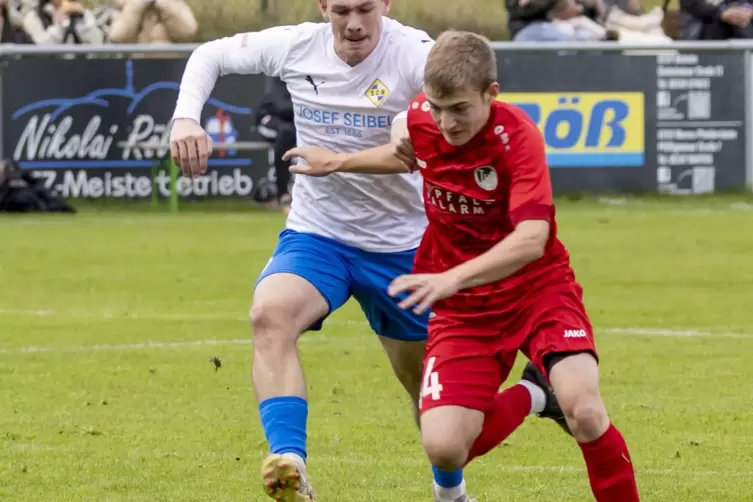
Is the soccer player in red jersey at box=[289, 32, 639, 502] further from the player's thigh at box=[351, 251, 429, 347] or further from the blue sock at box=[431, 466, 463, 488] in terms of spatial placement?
the player's thigh at box=[351, 251, 429, 347]

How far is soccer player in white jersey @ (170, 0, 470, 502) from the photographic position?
6.92m

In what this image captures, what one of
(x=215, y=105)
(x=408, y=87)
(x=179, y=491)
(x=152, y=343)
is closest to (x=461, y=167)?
(x=408, y=87)

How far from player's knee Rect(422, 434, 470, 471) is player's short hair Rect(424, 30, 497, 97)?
1163mm

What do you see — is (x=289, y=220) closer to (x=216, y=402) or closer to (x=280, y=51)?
(x=280, y=51)

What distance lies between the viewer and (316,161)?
6.52m

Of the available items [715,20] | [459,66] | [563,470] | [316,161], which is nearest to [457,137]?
[459,66]

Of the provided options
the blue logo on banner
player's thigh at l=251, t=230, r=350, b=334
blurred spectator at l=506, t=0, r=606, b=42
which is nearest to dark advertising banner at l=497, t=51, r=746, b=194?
blurred spectator at l=506, t=0, r=606, b=42

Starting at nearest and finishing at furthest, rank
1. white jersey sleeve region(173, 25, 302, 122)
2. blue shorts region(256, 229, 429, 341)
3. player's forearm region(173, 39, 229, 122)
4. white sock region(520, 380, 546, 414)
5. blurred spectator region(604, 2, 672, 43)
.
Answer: white sock region(520, 380, 546, 414) < blue shorts region(256, 229, 429, 341) < player's forearm region(173, 39, 229, 122) < white jersey sleeve region(173, 25, 302, 122) < blurred spectator region(604, 2, 672, 43)

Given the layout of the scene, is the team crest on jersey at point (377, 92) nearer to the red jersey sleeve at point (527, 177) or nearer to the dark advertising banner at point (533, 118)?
the red jersey sleeve at point (527, 177)

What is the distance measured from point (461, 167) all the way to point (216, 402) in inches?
124

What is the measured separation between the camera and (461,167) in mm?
6137

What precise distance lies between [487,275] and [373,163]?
930 millimetres

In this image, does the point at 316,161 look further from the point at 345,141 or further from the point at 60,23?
the point at 60,23

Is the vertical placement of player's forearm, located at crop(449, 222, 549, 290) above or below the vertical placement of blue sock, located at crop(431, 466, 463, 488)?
above
